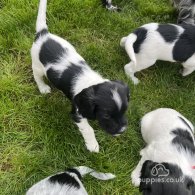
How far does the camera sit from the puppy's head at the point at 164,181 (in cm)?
335

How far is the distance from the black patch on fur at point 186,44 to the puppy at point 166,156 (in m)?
0.81

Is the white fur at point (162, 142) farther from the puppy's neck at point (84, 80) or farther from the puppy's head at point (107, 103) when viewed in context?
the puppy's neck at point (84, 80)

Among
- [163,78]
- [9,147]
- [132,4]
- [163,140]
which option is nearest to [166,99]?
[163,78]

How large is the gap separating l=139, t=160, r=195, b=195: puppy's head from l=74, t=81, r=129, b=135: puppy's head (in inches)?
22.7

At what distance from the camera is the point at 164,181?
134 inches

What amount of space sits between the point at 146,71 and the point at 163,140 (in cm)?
157

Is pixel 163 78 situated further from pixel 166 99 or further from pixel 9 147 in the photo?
pixel 9 147

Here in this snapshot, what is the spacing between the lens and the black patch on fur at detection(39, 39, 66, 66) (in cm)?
450

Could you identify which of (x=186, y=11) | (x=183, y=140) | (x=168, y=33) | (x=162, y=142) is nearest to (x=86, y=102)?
(x=162, y=142)

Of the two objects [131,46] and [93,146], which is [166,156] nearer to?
[93,146]

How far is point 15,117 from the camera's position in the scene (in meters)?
4.95

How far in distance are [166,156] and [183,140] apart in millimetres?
298

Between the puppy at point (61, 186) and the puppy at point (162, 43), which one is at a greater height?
the puppy at point (162, 43)

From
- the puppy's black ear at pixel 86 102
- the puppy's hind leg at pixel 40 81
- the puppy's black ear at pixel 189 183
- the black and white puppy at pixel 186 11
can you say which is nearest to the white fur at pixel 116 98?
the puppy's black ear at pixel 86 102
